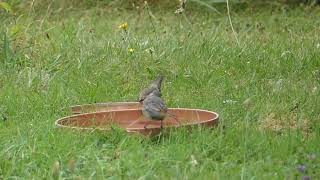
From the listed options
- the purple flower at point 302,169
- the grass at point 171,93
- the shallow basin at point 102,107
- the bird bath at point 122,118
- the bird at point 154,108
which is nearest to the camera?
the purple flower at point 302,169

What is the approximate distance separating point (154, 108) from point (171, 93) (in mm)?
1401

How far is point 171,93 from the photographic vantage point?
19.3 feet

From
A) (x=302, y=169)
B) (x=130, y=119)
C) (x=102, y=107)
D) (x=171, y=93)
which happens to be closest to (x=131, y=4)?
(x=171, y=93)

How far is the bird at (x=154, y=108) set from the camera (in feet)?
14.7

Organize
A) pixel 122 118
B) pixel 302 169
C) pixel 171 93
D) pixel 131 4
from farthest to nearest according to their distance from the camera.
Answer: pixel 131 4 < pixel 171 93 < pixel 122 118 < pixel 302 169

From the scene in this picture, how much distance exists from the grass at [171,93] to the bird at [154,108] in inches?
5.2

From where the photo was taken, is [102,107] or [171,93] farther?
[171,93]

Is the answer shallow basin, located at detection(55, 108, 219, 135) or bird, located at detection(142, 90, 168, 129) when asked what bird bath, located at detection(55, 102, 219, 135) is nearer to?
shallow basin, located at detection(55, 108, 219, 135)

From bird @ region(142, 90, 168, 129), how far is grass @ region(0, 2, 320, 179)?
0.44ft

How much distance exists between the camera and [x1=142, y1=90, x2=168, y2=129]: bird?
447 centimetres

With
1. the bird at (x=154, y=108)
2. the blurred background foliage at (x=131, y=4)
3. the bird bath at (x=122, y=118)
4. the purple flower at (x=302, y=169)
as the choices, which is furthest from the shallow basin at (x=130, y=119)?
the blurred background foliage at (x=131, y=4)

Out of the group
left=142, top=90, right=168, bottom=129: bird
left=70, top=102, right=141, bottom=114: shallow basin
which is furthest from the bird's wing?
left=70, top=102, right=141, bottom=114: shallow basin

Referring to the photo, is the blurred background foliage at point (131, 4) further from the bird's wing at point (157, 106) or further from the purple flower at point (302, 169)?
the purple flower at point (302, 169)

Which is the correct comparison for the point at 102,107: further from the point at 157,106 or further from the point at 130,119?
the point at 157,106
